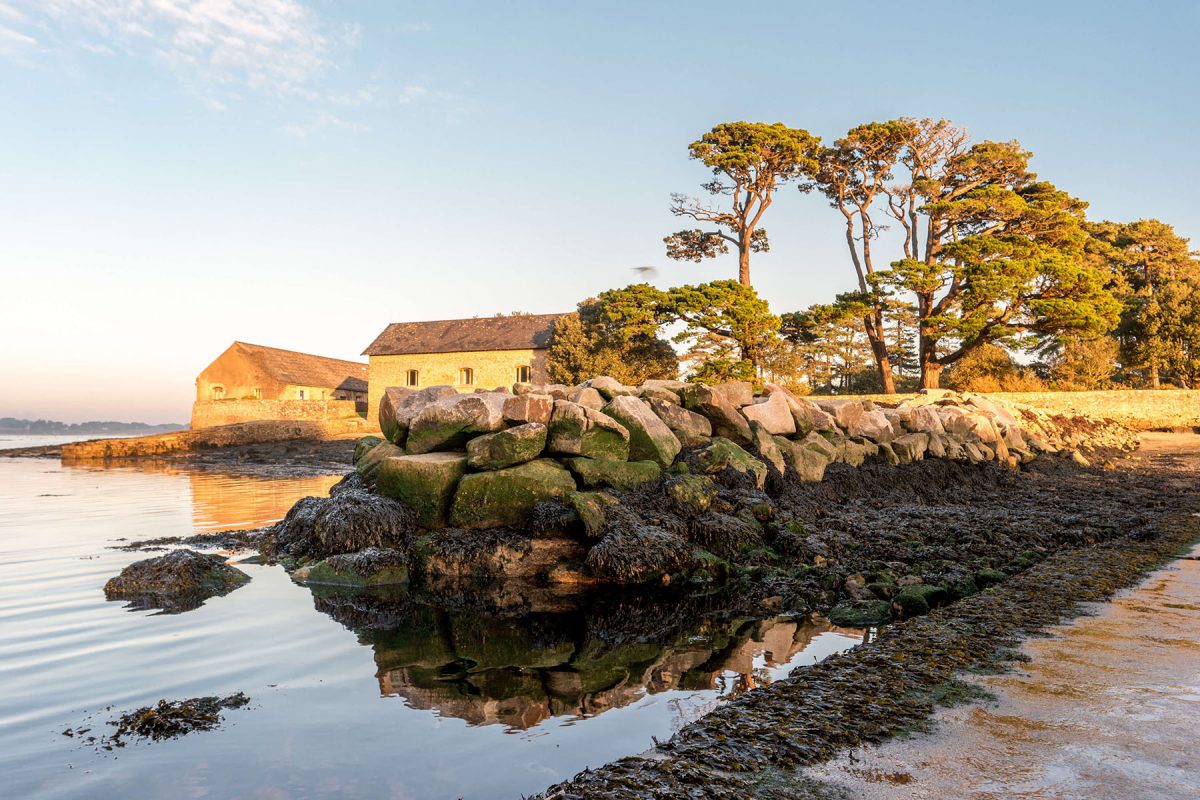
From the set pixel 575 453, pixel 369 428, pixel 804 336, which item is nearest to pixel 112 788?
pixel 575 453

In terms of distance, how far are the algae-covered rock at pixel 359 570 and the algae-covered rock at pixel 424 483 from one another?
0.72 metres

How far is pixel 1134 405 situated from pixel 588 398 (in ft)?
94.0

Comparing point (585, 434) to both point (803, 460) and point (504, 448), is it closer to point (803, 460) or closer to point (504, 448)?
point (504, 448)

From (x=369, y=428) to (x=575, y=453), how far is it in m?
33.1

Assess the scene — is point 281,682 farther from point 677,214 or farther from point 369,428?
point 369,428

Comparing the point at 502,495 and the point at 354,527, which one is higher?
the point at 502,495

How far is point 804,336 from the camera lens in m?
32.5

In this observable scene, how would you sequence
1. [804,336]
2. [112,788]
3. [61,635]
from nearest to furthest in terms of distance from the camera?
[112,788]
[61,635]
[804,336]

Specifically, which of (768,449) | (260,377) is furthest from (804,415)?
(260,377)

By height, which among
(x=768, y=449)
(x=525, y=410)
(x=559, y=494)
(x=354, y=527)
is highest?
(x=525, y=410)

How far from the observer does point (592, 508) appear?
7766mm

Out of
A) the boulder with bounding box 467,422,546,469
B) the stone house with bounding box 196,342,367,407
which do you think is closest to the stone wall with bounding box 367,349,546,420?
the stone house with bounding box 196,342,367,407

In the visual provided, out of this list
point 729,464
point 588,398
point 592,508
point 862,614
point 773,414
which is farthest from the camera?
point 773,414

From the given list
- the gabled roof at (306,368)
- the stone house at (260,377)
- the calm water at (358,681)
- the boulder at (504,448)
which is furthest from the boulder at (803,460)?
the gabled roof at (306,368)
